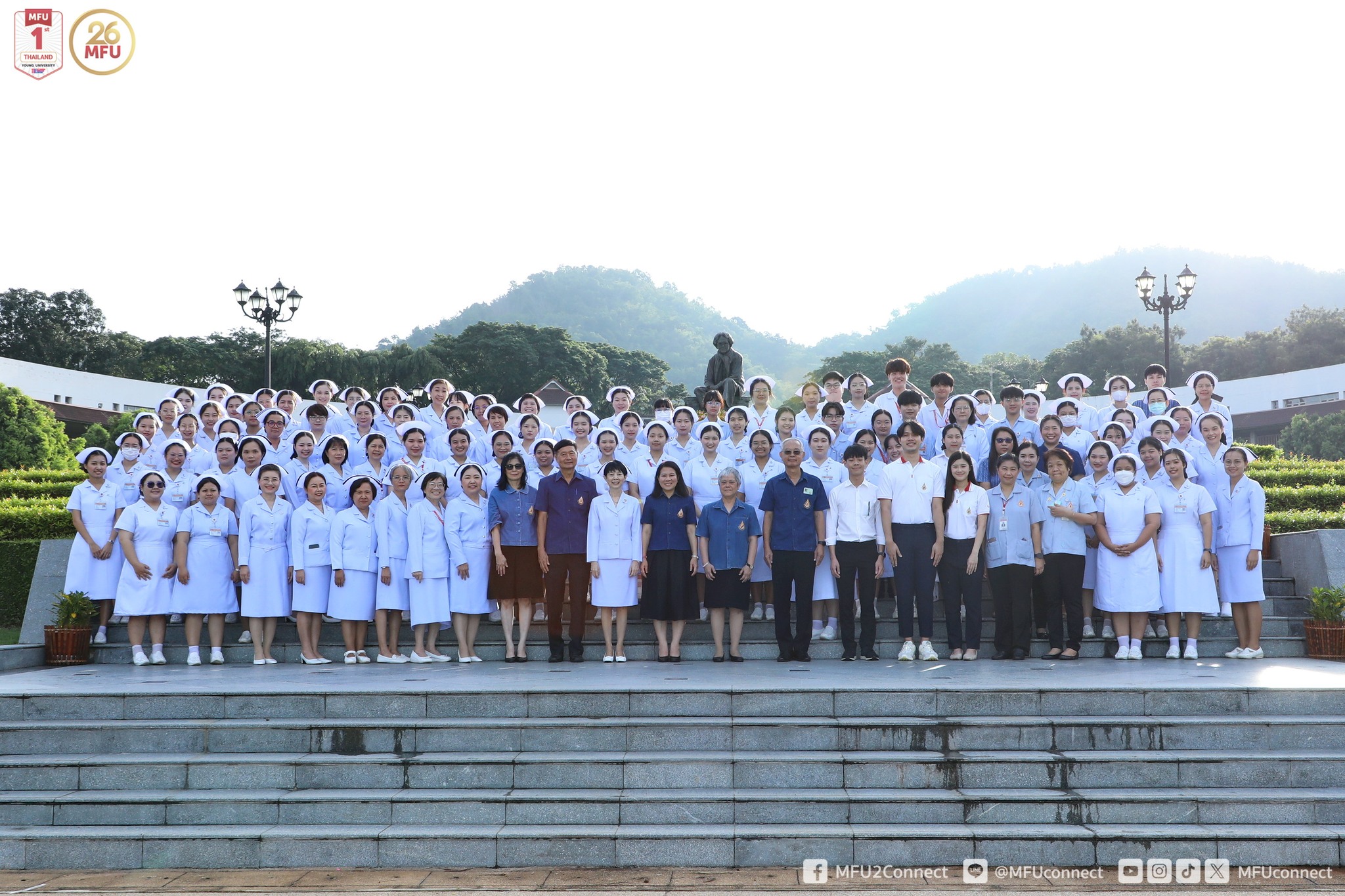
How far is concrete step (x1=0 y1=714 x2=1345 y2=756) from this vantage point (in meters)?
5.70

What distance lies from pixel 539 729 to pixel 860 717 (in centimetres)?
185

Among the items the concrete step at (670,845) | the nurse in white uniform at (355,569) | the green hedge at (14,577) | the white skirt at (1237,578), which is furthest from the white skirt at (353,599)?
the white skirt at (1237,578)

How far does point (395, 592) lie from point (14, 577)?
5.73m

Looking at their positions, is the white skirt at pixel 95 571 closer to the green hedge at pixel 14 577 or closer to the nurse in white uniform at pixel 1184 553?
the green hedge at pixel 14 577

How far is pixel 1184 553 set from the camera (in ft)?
25.8

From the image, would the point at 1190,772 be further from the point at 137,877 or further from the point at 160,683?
the point at 160,683

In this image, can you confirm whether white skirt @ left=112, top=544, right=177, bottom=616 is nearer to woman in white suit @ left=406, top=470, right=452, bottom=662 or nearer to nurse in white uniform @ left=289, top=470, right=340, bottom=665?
nurse in white uniform @ left=289, top=470, right=340, bottom=665

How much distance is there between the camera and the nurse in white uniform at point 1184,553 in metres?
7.80

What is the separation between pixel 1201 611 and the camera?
779 centimetres

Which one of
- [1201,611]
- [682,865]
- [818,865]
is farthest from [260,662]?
[1201,611]

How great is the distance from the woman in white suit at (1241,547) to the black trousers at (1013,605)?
155 cm

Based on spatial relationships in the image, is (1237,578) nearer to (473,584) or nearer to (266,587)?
(473,584)

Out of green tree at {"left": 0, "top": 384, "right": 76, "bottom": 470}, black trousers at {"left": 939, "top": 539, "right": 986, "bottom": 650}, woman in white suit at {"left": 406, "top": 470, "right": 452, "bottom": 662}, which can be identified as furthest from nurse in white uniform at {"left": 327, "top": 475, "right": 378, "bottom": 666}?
green tree at {"left": 0, "top": 384, "right": 76, "bottom": 470}

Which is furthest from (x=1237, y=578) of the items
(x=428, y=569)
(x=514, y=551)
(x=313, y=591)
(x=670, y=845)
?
(x=313, y=591)
